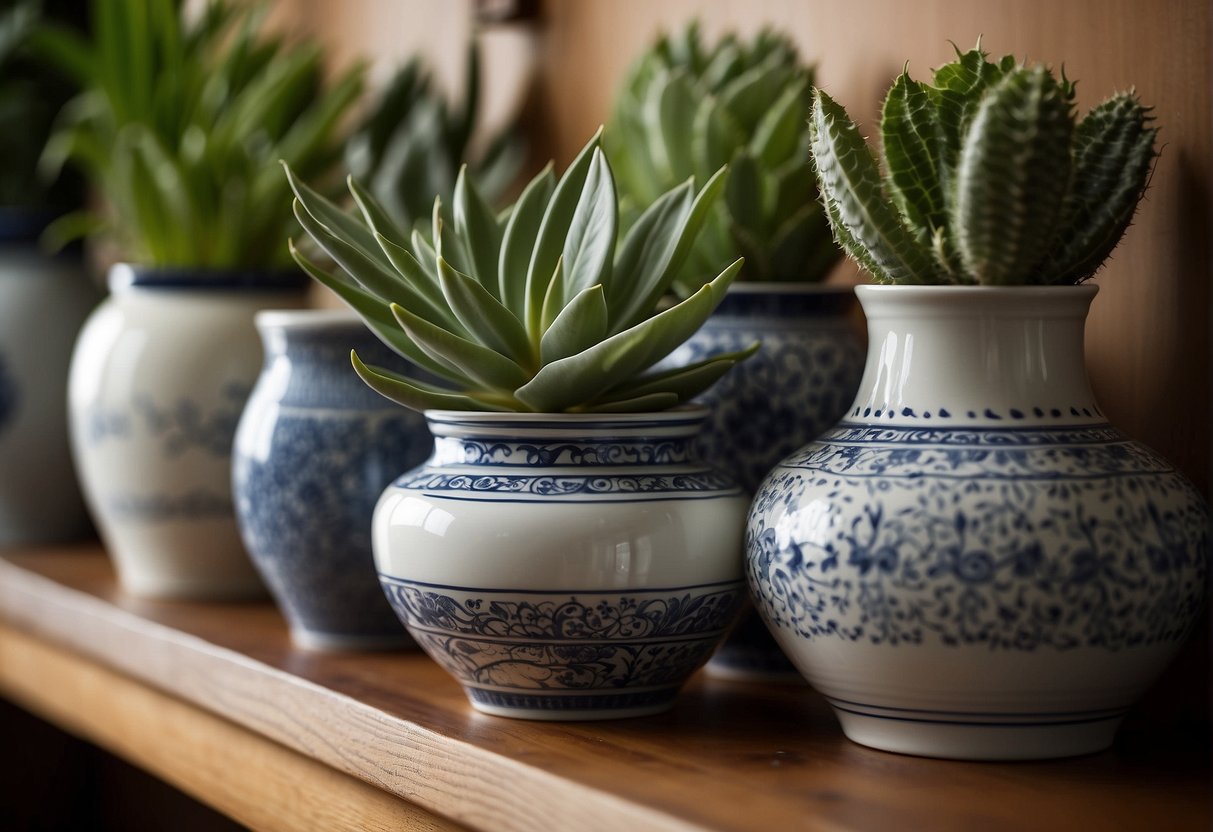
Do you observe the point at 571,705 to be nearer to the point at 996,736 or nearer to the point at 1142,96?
the point at 996,736

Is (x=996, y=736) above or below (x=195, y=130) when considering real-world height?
below

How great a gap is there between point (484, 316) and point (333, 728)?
19cm

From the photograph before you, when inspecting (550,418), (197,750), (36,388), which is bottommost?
(197,750)

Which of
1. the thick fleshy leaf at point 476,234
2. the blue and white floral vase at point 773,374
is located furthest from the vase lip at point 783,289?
the thick fleshy leaf at point 476,234

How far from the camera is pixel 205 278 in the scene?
0.90 meters

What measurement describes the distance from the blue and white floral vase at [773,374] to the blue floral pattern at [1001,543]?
0.13 meters

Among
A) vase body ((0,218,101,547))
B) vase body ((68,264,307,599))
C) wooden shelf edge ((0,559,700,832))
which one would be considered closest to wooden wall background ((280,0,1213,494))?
wooden shelf edge ((0,559,700,832))

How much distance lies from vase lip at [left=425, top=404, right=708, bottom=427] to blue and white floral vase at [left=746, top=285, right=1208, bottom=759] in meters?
0.06

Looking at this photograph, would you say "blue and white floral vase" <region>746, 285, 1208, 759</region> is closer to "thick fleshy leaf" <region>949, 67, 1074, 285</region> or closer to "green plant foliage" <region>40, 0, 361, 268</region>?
"thick fleshy leaf" <region>949, 67, 1074, 285</region>

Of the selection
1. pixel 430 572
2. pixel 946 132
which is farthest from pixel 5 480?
pixel 946 132

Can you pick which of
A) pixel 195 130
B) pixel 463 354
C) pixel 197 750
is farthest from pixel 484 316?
pixel 195 130

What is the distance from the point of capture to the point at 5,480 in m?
1.12

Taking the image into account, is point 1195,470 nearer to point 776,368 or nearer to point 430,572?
point 776,368

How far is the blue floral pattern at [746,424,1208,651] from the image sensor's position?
1.52 ft
